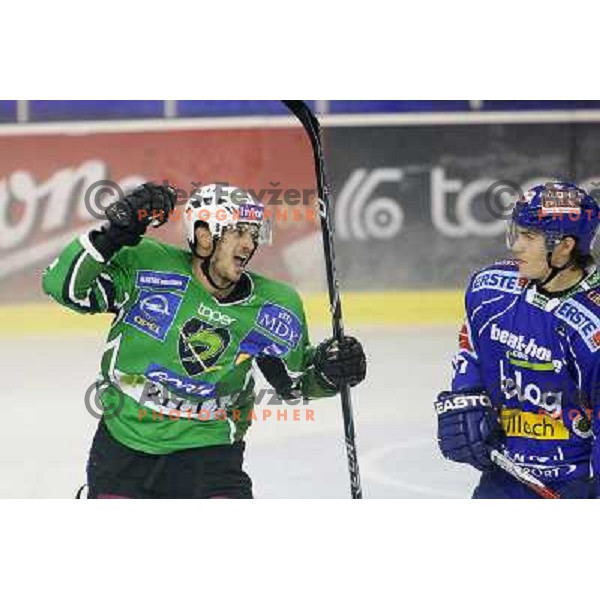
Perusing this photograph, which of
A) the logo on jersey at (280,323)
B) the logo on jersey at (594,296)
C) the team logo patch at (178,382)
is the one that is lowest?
the team logo patch at (178,382)

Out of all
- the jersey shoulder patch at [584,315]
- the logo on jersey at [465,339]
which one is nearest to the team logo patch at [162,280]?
the logo on jersey at [465,339]

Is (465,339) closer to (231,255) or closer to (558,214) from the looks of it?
(558,214)

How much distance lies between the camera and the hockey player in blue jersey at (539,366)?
360 centimetres

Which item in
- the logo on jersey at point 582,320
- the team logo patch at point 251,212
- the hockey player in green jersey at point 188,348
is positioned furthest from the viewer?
the team logo patch at point 251,212

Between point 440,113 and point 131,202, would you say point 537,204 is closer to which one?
point 440,113

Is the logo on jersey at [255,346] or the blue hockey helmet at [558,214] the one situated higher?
the blue hockey helmet at [558,214]

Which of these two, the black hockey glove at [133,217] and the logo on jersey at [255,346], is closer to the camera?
the black hockey glove at [133,217]

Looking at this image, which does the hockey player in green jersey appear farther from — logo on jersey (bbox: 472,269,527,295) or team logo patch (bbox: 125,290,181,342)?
logo on jersey (bbox: 472,269,527,295)

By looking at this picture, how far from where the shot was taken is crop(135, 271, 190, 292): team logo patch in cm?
371

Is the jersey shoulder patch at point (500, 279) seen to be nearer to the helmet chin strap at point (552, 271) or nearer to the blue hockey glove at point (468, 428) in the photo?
the helmet chin strap at point (552, 271)

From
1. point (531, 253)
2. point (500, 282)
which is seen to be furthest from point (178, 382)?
point (531, 253)

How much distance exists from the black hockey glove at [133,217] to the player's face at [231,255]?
178mm

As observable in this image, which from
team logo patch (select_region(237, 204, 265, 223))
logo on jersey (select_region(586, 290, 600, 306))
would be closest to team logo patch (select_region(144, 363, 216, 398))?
team logo patch (select_region(237, 204, 265, 223))
